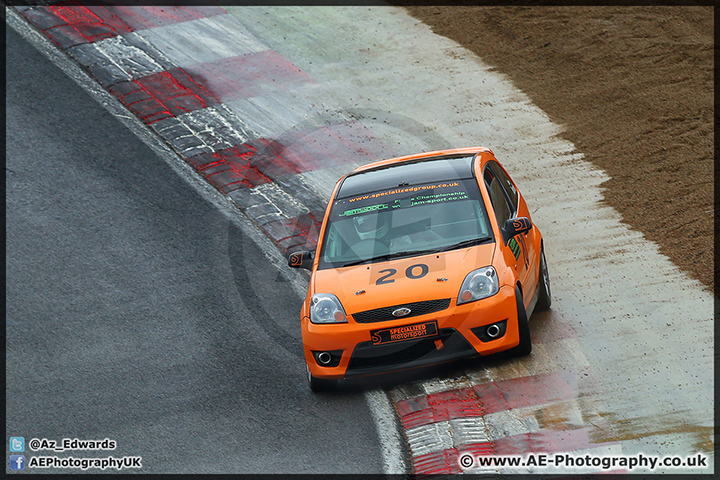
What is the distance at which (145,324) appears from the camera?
9016 millimetres

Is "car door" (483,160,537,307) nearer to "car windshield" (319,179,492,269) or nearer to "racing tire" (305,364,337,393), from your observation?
"car windshield" (319,179,492,269)

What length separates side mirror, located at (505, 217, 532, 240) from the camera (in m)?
7.82

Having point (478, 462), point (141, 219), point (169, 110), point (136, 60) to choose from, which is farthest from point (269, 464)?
point (136, 60)

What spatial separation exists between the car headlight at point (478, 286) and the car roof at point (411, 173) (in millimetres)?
1368

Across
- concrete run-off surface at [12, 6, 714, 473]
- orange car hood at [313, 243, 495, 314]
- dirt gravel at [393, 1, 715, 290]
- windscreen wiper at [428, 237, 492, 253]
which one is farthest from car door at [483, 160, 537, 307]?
dirt gravel at [393, 1, 715, 290]

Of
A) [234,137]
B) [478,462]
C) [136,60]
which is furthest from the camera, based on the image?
[136,60]

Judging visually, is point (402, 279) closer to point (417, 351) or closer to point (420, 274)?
point (420, 274)

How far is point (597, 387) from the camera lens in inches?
290

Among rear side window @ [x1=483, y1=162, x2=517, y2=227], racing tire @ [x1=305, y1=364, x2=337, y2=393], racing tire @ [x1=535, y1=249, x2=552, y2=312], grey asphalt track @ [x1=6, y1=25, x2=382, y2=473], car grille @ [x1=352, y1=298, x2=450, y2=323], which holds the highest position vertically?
rear side window @ [x1=483, y1=162, x2=517, y2=227]

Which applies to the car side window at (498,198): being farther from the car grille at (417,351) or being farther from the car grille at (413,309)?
the car grille at (417,351)

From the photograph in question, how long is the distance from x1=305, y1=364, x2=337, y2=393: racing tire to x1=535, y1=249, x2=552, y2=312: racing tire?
2.33 metres

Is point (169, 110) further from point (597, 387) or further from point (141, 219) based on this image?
point (597, 387)

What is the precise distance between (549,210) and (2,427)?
675 centimetres

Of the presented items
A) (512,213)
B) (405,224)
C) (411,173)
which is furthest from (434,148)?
(405,224)
